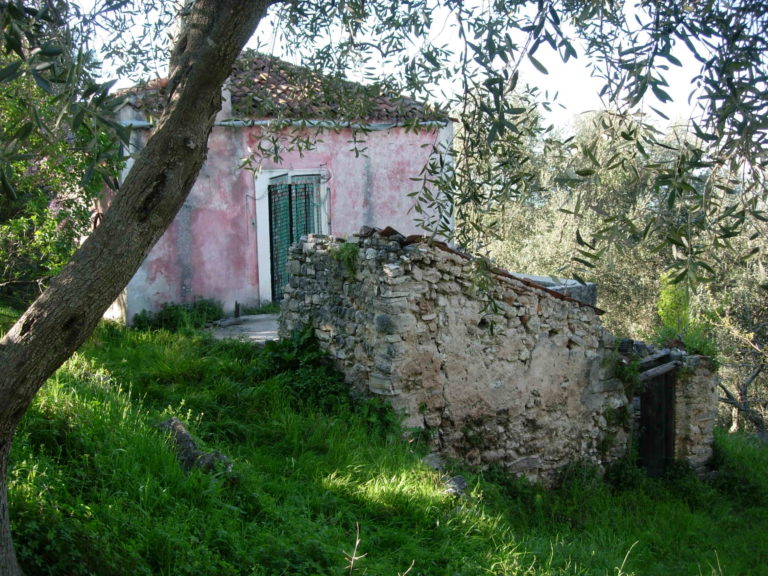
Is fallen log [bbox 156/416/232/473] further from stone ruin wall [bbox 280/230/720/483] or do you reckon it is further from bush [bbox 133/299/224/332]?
bush [bbox 133/299/224/332]

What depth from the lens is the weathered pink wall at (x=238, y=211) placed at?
11.5m

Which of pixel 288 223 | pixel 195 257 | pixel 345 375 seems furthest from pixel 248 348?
pixel 288 223

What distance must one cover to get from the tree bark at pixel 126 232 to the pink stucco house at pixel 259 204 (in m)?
6.80

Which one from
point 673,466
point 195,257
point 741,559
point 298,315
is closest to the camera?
point 741,559

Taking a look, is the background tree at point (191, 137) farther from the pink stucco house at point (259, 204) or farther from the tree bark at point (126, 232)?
the pink stucco house at point (259, 204)

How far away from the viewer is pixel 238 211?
12258 millimetres

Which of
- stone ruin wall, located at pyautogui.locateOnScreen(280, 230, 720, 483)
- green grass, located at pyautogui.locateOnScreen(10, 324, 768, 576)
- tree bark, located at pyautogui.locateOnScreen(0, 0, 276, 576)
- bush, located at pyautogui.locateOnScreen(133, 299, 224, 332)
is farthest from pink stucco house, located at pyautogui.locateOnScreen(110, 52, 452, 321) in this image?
tree bark, located at pyautogui.locateOnScreen(0, 0, 276, 576)

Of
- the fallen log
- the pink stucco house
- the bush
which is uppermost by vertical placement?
the pink stucco house

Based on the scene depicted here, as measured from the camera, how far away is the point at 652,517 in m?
8.19

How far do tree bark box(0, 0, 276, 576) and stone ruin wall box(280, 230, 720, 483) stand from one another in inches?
143

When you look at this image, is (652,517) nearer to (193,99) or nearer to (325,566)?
(325,566)

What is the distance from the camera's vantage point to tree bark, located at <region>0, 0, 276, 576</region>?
10.7ft

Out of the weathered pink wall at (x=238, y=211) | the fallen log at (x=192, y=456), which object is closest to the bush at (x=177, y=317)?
the weathered pink wall at (x=238, y=211)

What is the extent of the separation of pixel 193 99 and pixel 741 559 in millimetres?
7075
